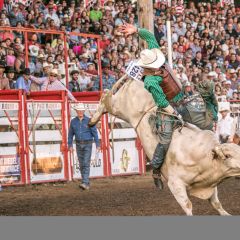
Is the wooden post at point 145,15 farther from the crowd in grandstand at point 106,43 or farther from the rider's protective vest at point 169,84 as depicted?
the rider's protective vest at point 169,84

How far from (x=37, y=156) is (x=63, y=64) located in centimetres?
234

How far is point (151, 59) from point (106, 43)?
10.4 m

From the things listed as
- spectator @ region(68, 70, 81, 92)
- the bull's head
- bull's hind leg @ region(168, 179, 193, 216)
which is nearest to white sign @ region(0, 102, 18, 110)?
spectator @ region(68, 70, 81, 92)

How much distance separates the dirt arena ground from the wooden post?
3.27 metres

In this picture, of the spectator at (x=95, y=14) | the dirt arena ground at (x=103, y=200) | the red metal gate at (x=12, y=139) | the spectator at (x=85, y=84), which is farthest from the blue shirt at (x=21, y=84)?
the spectator at (x=95, y=14)

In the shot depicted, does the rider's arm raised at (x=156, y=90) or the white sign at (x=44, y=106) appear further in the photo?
the white sign at (x=44, y=106)

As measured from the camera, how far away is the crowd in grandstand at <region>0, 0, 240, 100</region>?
593 inches

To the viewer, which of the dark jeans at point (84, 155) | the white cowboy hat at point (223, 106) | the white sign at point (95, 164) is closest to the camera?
the dark jeans at point (84, 155)

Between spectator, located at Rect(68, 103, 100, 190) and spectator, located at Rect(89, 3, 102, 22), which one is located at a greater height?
spectator, located at Rect(89, 3, 102, 22)

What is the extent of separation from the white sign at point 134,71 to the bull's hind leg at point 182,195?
1.35 meters

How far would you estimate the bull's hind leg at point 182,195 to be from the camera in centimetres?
785

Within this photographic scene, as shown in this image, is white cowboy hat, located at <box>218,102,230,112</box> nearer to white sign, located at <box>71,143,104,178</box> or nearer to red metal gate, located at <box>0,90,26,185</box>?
white sign, located at <box>71,143,104,178</box>

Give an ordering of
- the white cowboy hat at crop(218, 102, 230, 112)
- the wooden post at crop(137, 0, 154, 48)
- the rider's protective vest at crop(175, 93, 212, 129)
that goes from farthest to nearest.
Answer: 1. the white cowboy hat at crop(218, 102, 230, 112)
2. the wooden post at crop(137, 0, 154, 48)
3. the rider's protective vest at crop(175, 93, 212, 129)

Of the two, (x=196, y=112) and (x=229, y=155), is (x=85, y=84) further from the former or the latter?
(x=229, y=155)
